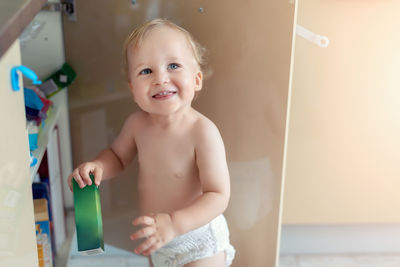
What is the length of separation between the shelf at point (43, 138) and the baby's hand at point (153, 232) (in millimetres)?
224

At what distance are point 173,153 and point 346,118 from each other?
0.55 meters

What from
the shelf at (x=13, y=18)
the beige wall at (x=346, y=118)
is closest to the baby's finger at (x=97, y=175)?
the shelf at (x=13, y=18)

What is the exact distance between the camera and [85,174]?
0.90 metres

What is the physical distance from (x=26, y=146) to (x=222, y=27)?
0.52 metres

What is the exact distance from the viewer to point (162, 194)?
1.01 m

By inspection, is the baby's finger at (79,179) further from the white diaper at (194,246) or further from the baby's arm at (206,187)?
the white diaper at (194,246)

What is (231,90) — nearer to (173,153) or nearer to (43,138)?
(173,153)

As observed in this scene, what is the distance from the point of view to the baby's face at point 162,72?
0.92 m

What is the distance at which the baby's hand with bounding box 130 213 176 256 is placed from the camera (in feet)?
2.60

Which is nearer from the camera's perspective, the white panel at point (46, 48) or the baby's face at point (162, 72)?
the baby's face at point (162, 72)

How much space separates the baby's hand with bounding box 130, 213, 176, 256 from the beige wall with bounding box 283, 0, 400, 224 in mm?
578

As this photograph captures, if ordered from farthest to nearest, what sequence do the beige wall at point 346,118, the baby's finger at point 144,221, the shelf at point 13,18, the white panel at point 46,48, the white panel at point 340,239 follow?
the white panel at point 340,239, the beige wall at point 346,118, the white panel at point 46,48, the baby's finger at point 144,221, the shelf at point 13,18

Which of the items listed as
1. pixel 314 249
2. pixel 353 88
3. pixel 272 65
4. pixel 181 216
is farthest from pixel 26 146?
pixel 314 249

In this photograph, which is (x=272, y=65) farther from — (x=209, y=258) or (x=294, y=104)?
(x=209, y=258)
